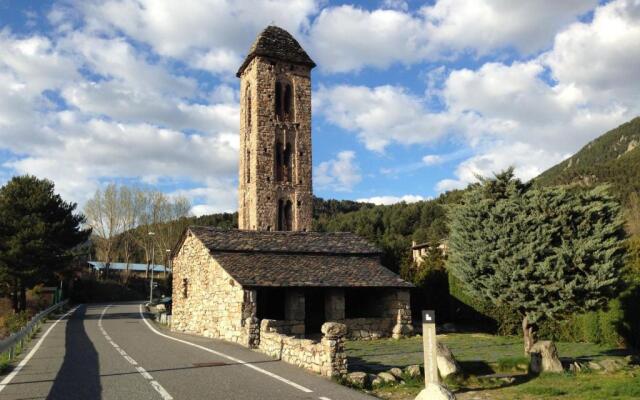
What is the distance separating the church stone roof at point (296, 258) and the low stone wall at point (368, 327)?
1540 mm

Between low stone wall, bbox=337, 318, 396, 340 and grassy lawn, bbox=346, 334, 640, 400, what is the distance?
1.41m

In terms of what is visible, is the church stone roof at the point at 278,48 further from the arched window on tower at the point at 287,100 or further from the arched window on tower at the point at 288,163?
the arched window on tower at the point at 288,163

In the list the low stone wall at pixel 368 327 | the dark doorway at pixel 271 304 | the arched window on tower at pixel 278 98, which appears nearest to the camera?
the low stone wall at pixel 368 327

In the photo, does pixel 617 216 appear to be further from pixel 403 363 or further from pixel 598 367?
pixel 403 363

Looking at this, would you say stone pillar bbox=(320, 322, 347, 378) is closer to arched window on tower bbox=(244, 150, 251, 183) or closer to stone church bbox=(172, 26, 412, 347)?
stone church bbox=(172, 26, 412, 347)

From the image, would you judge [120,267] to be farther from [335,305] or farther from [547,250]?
[547,250]

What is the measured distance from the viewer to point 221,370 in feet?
38.2

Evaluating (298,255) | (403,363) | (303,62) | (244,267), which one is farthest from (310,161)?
(403,363)

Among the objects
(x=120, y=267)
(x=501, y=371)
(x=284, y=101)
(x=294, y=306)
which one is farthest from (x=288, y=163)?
(x=120, y=267)

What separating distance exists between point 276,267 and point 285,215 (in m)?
15.1

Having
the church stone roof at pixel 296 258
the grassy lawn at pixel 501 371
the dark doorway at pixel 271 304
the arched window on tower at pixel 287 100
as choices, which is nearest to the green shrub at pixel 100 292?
the arched window on tower at pixel 287 100

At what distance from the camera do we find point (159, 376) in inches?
425

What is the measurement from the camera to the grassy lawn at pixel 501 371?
1016cm

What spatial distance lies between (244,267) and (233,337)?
11.1 feet
